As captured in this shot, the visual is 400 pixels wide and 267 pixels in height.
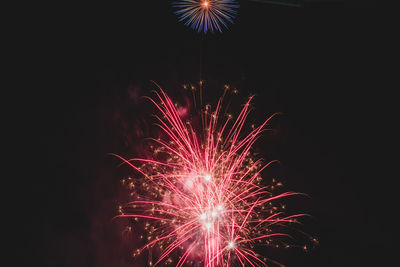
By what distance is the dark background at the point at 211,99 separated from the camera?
9.78 feet

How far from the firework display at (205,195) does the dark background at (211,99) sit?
26 centimetres

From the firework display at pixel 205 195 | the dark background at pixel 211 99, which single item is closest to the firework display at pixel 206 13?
the dark background at pixel 211 99

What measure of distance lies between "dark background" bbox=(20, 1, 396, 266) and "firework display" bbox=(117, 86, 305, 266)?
263mm

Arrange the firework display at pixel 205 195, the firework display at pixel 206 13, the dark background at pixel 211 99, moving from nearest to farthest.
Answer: the firework display at pixel 206 13 < the firework display at pixel 205 195 < the dark background at pixel 211 99

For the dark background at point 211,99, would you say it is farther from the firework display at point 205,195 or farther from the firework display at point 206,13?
the firework display at point 206,13

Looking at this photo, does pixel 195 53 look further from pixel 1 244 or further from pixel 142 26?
pixel 1 244

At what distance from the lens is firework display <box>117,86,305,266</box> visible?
2863 millimetres

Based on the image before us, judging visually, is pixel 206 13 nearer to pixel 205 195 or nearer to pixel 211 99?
pixel 211 99

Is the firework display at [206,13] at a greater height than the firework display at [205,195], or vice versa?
the firework display at [206,13]

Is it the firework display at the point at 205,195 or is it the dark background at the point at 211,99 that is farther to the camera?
the dark background at the point at 211,99

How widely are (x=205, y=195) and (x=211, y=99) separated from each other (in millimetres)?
1413

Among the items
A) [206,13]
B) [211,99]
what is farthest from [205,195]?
[206,13]

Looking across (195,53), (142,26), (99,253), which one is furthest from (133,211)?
(142,26)

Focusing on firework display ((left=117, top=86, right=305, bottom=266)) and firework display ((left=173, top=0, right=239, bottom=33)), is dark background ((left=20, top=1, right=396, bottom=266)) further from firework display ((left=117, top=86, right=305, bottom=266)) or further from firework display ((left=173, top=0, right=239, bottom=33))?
firework display ((left=173, top=0, right=239, bottom=33))
